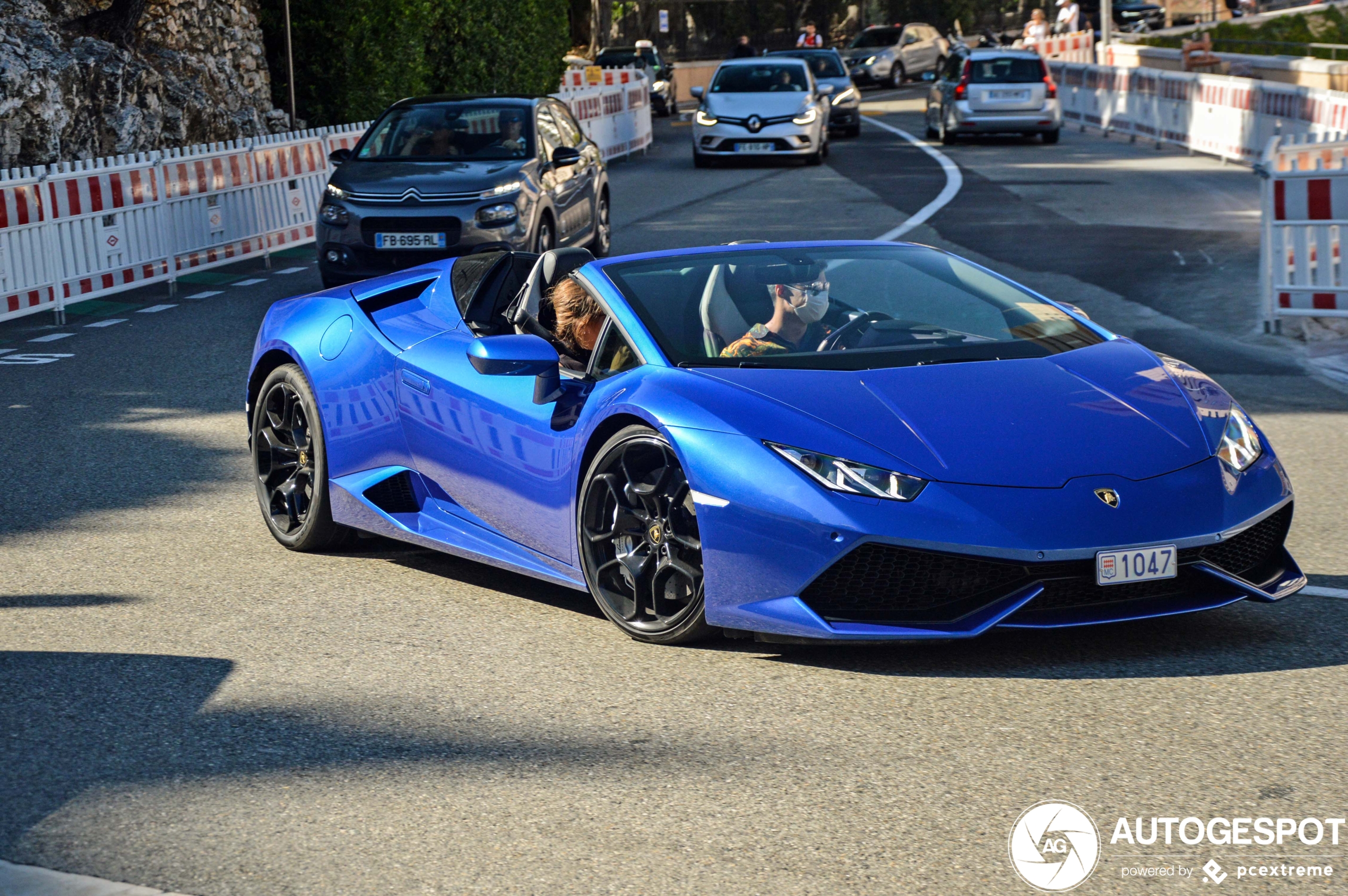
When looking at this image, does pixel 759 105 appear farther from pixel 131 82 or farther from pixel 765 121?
pixel 131 82

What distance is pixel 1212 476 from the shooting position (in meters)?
4.96

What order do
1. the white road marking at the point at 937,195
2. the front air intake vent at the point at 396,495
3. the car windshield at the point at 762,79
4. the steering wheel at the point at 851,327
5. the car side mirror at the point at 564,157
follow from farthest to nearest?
the car windshield at the point at 762,79, the white road marking at the point at 937,195, the car side mirror at the point at 564,157, the front air intake vent at the point at 396,495, the steering wheel at the point at 851,327

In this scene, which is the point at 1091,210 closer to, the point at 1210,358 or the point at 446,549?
the point at 1210,358

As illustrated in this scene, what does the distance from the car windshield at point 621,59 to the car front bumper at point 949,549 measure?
4198 cm

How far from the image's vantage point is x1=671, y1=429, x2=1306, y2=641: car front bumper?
4.70m

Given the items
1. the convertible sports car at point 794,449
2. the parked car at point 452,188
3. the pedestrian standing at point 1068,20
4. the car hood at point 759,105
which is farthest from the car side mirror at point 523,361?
the pedestrian standing at point 1068,20

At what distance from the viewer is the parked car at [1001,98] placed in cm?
3014

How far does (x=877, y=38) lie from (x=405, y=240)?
1962 inches

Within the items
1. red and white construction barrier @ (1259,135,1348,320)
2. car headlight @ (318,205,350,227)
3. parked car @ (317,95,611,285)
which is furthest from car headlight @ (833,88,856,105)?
red and white construction barrier @ (1259,135,1348,320)

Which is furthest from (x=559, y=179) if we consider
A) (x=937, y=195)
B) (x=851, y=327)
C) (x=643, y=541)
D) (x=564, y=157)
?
(x=643, y=541)

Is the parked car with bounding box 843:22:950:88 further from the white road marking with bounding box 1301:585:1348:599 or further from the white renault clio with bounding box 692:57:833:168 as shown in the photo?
the white road marking with bounding box 1301:585:1348:599

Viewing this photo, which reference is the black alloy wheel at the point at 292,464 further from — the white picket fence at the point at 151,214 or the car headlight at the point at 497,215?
the white picket fence at the point at 151,214

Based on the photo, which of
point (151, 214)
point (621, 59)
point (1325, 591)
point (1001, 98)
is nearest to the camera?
point (1325, 591)

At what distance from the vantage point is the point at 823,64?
36250 millimetres
